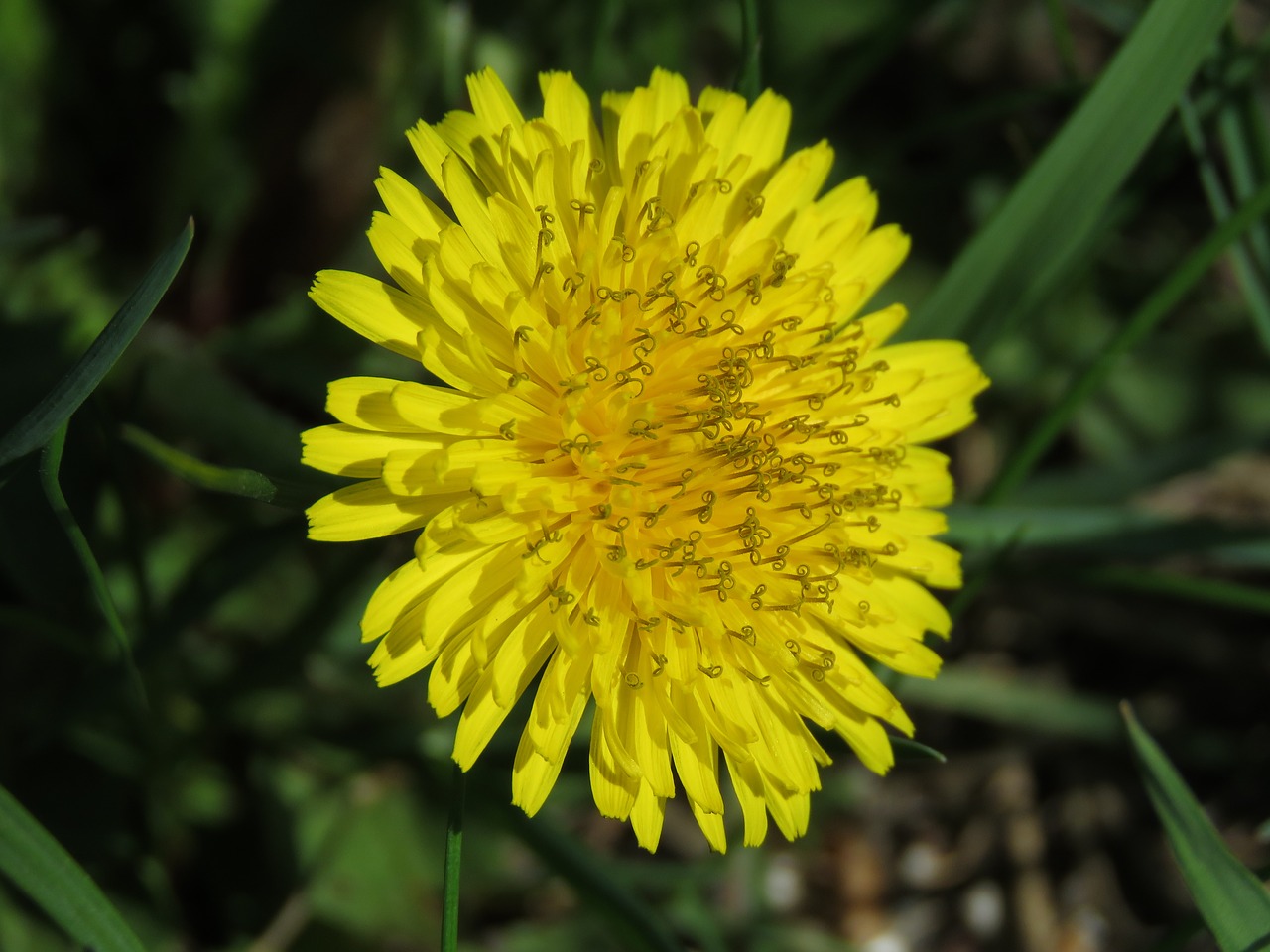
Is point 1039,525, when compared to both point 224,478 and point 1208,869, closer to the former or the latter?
point 1208,869

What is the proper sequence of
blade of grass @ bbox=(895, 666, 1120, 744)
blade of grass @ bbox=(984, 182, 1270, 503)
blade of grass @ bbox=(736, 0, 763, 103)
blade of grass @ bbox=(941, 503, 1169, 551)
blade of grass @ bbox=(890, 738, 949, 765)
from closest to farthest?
blade of grass @ bbox=(890, 738, 949, 765)
blade of grass @ bbox=(736, 0, 763, 103)
blade of grass @ bbox=(984, 182, 1270, 503)
blade of grass @ bbox=(941, 503, 1169, 551)
blade of grass @ bbox=(895, 666, 1120, 744)

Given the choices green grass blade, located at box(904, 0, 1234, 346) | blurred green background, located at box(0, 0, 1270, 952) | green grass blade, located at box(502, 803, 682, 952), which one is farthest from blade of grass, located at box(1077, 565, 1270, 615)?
green grass blade, located at box(502, 803, 682, 952)

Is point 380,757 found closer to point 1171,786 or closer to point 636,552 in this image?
point 636,552

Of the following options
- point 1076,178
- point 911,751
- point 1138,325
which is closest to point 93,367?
point 911,751

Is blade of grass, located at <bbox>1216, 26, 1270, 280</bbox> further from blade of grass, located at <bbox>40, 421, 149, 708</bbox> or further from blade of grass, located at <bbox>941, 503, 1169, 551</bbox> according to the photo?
blade of grass, located at <bbox>40, 421, 149, 708</bbox>

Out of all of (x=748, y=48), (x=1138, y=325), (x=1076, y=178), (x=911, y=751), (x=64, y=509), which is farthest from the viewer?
(x=1138, y=325)

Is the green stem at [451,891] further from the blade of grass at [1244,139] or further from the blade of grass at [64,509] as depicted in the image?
the blade of grass at [1244,139]

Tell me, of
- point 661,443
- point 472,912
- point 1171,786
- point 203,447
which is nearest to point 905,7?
point 661,443
